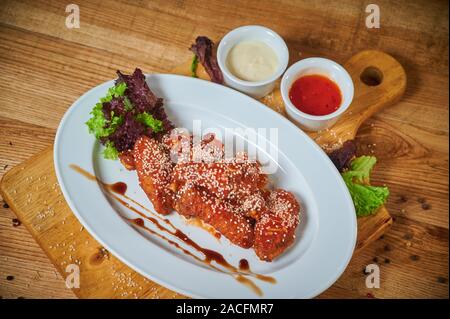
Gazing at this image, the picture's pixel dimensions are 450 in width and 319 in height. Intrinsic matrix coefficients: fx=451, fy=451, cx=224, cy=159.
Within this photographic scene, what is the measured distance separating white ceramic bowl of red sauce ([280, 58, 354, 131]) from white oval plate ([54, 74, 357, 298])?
0.70 ft

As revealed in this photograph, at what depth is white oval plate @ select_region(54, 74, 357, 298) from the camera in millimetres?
3713

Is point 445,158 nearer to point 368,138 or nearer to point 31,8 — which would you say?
point 368,138

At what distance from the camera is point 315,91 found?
14.1ft

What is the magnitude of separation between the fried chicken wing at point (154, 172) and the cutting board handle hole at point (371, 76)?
2.24 metres

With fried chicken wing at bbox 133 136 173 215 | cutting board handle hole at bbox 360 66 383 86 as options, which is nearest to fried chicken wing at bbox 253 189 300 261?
fried chicken wing at bbox 133 136 173 215

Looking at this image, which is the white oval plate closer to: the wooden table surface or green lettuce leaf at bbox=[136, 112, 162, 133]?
green lettuce leaf at bbox=[136, 112, 162, 133]

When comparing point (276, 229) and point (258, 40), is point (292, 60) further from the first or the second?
point (276, 229)

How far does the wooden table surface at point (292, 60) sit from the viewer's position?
4.29 meters

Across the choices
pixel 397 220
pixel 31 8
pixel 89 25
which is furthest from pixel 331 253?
pixel 31 8

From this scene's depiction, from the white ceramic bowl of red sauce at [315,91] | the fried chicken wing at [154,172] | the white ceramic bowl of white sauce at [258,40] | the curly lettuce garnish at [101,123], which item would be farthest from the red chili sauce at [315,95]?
the curly lettuce garnish at [101,123]

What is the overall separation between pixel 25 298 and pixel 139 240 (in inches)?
49.7

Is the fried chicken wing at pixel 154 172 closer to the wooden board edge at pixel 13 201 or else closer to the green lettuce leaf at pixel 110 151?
the green lettuce leaf at pixel 110 151

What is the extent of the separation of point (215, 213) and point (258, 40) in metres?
1.82

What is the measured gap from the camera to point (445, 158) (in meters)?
4.70
